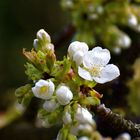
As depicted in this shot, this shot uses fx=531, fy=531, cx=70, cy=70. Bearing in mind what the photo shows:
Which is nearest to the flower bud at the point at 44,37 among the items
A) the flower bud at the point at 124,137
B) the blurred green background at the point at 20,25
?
the flower bud at the point at 124,137

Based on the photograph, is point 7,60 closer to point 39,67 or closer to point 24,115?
point 24,115

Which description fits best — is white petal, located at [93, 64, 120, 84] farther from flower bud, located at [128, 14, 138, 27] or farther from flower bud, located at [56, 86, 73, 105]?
flower bud, located at [128, 14, 138, 27]

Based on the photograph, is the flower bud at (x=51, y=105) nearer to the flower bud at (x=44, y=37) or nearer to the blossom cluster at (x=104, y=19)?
the flower bud at (x=44, y=37)

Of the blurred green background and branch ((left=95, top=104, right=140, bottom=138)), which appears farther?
the blurred green background

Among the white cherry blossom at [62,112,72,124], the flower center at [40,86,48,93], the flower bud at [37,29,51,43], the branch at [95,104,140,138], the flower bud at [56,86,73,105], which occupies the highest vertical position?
the flower bud at [37,29,51,43]

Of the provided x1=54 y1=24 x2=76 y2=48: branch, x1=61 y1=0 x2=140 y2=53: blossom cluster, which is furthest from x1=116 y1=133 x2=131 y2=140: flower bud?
x1=54 y1=24 x2=76 y2=48: branch

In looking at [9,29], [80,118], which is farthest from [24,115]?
[80,118]

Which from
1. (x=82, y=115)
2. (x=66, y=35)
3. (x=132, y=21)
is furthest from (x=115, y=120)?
(x=66, y=35)
